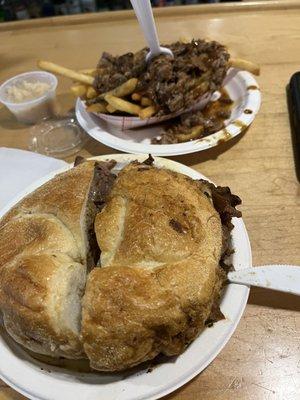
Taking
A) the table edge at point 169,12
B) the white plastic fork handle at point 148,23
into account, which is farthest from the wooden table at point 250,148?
the white plastic fork handle at point 148,23

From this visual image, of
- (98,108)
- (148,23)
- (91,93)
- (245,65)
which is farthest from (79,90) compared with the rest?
(245,65)

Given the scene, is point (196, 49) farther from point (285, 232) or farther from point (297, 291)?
point (297, 291)

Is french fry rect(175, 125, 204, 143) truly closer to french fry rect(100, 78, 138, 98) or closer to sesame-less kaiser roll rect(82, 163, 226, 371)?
french fry rect(100, 78, 138, 98)

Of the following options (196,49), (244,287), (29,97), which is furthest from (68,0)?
(244,287)

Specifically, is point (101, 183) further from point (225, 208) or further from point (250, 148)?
point (250, 148)

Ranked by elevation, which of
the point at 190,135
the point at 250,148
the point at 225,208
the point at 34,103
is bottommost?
the point at 250,148

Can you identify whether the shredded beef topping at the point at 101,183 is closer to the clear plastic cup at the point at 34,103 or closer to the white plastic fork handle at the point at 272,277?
the white plastic fork handle at the point at 272,277

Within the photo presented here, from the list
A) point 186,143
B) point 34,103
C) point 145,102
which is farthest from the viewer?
point 34,103
